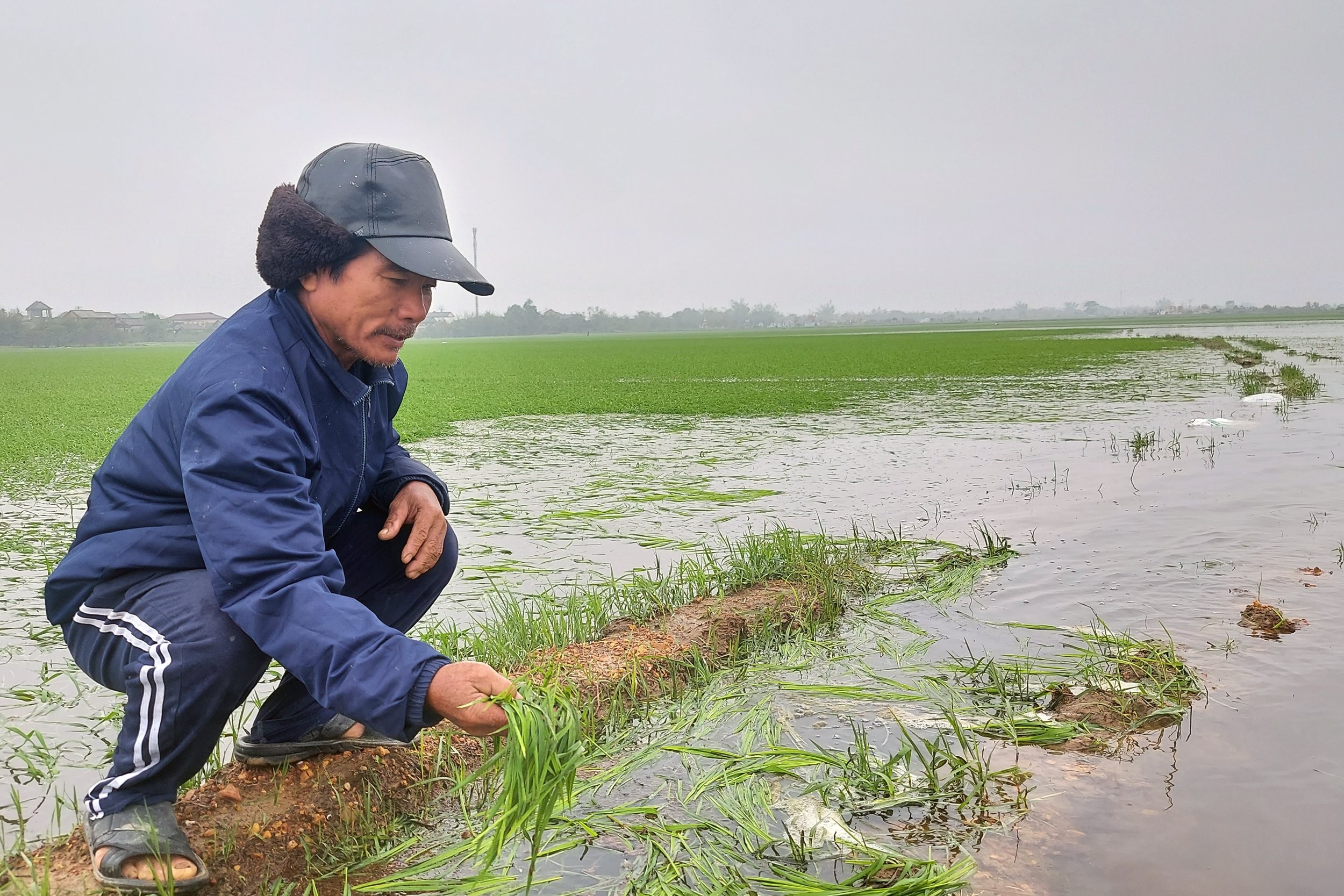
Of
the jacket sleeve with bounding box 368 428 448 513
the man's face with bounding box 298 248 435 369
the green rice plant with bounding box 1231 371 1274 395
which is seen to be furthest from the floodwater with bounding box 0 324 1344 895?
the green rice plant with bounding box 1231 371 1274 395

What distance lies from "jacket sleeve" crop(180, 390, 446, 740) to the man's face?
29 cm

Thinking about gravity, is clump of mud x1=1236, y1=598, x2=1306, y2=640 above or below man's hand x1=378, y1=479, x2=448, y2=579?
below

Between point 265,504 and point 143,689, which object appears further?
point 143,689

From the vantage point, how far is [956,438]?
37.0ft

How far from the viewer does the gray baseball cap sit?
84.9 inches

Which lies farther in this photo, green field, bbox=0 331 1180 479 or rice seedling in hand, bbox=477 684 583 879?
green field, bbox=0 331 1180 479

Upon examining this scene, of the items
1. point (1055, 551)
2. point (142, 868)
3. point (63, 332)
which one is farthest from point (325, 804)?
point (63, 332)

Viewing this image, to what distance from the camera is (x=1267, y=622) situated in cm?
411

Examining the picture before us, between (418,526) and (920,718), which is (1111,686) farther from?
(418,526)

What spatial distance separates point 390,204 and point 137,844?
1473 mm

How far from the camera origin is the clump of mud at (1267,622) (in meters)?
4.02

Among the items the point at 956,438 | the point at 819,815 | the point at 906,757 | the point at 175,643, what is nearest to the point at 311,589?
the point at 175,643

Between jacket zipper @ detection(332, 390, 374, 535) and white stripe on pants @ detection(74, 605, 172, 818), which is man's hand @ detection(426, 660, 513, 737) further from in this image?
jacket zipper @ detection(332, 390, 374, 535)

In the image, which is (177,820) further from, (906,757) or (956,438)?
(956,438)
